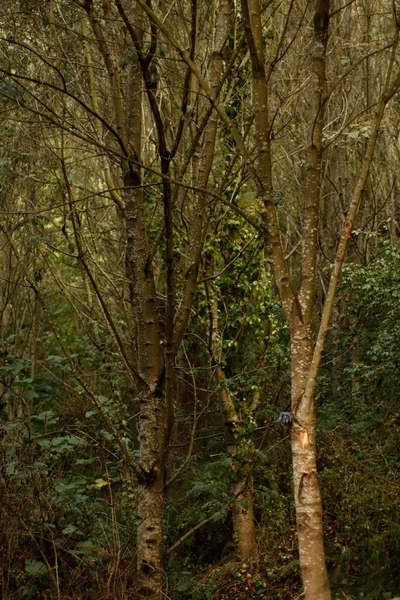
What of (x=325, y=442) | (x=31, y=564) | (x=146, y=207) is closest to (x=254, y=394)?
(x=325, y=442)

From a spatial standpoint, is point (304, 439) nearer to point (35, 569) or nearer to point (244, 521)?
point (35, 569)

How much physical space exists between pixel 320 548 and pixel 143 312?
1987mm

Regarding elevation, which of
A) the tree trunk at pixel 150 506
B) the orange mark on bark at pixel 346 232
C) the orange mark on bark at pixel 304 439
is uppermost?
the orange mark on bark at pixel 346 232

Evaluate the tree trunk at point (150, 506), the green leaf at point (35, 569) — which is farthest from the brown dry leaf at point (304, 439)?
the green leaf at point (35, 569)

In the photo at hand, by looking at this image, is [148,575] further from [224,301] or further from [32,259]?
[32,259]

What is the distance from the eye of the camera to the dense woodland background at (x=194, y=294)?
4.25 meters

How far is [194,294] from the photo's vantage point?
5418 mm

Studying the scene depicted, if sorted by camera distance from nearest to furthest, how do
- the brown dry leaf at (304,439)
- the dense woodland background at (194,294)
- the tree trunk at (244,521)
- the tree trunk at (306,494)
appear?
the tree trunk at (306,494) → the brown dry leaf at (304,439) → the dense woodland background at (194,294) → the tree trunk at (244,521)

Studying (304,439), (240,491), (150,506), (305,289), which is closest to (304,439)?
(304,439)

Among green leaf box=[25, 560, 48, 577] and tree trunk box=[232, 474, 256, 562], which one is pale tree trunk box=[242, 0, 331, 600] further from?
tree trunk box=[232, 474, 256, 562]

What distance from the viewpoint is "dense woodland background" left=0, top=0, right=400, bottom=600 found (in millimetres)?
4254

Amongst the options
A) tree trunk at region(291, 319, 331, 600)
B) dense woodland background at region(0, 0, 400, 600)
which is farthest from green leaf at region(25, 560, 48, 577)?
tree trunk at region(291, 319, 331, 600)

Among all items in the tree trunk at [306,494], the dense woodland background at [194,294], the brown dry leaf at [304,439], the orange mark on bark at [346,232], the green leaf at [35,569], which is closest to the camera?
the tree trunk at [306,494]

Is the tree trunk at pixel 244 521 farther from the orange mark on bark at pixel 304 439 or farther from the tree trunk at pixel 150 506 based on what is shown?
the orange mark on bark at pixel 304 439
